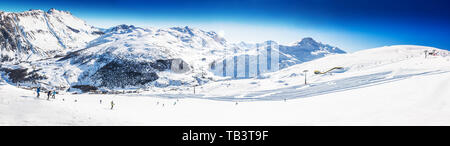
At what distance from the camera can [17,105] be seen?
737 inches

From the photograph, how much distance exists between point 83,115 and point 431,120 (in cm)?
2638

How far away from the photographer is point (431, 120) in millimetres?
13719
